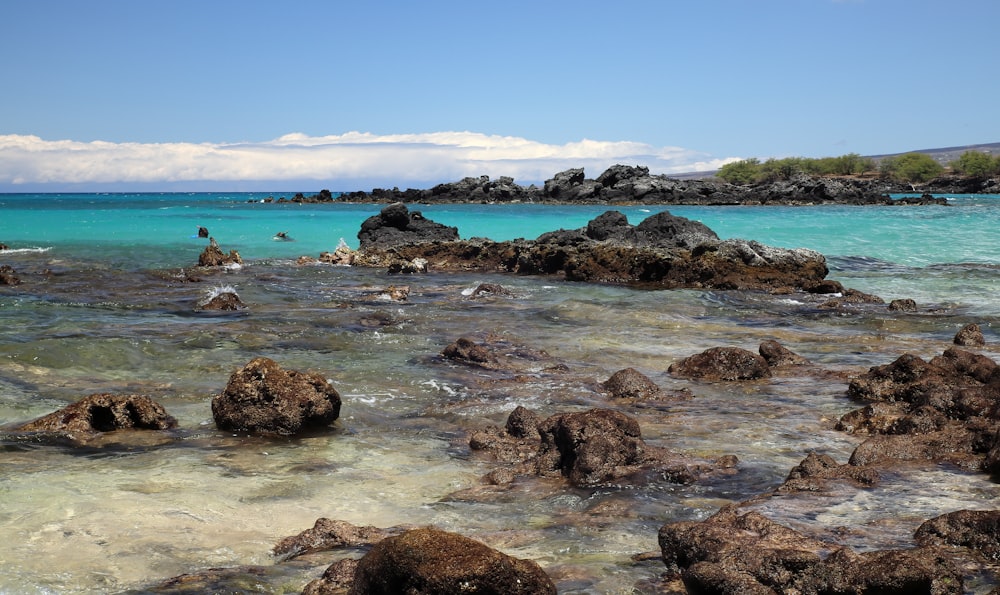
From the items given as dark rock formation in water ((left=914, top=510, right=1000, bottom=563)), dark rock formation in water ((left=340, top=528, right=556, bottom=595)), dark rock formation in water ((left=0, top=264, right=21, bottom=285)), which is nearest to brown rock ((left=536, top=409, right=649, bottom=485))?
dark rock formation in water ((left=914, top=510, right=1000, bottom=563))

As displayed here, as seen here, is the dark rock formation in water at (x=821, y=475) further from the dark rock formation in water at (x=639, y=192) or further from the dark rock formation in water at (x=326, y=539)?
the dark rock formation in water at (x=639, y=192)

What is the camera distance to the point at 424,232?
3875cm

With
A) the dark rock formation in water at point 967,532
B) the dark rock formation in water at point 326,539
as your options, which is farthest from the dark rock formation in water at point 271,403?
the dark rock formation in water at point 967,532

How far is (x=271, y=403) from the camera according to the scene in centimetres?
929

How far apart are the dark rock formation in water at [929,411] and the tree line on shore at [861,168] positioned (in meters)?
132

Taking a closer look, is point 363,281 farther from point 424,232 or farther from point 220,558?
point 220,558

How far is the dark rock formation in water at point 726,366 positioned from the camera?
39.3ft

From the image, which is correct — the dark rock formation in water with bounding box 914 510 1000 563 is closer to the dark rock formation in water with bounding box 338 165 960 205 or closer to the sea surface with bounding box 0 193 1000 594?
the sea surface with bounding box 0 193 1000 594

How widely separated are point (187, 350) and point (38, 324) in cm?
427

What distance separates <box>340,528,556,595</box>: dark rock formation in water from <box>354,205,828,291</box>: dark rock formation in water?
21355 mm

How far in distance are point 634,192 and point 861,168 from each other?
89.8m

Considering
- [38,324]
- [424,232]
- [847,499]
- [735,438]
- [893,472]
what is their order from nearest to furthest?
[847,499] < [893,472] < [735,438] < [38,324] < [424,232]

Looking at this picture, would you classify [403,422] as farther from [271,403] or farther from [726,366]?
[726,366]

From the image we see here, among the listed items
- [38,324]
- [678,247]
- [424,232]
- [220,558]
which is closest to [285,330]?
[38,324]
